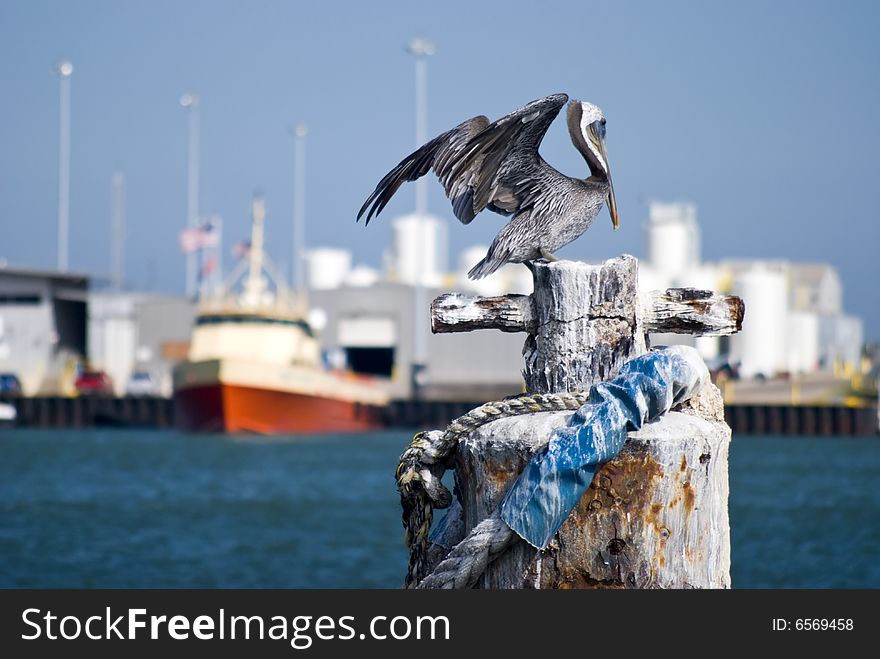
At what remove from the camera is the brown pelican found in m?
4.63

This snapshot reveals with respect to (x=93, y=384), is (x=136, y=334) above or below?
above

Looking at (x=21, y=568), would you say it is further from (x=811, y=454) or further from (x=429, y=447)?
(x=811, y=454)

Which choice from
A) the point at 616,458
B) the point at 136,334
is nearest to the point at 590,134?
the point at 616,458

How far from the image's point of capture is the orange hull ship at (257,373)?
55.5 meters

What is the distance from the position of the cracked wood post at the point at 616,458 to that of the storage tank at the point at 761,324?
62.8m

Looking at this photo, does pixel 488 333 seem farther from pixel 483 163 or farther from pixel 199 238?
pixel 483 163

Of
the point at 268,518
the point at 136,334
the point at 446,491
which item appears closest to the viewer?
the point at 446,491

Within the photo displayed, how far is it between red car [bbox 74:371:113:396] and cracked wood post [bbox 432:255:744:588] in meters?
70.8

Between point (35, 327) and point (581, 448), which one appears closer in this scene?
point (581, 448)

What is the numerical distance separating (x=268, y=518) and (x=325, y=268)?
53.9 m

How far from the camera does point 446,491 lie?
4.31 meters

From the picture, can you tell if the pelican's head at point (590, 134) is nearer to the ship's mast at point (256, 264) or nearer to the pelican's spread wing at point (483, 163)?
the pelican's spread wing at point (483, 163)
